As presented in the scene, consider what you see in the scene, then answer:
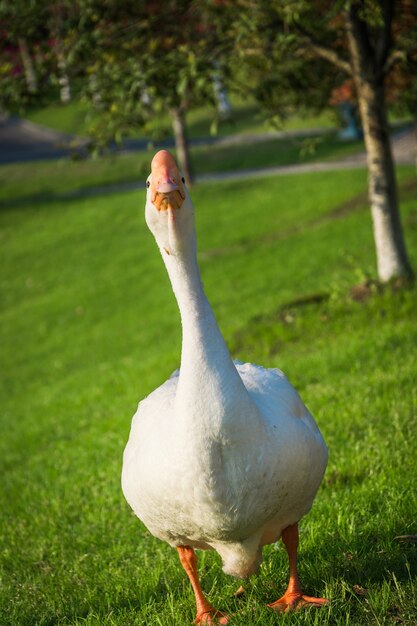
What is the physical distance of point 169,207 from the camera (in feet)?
11.7

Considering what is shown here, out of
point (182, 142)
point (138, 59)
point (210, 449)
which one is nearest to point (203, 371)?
point (210, 449)

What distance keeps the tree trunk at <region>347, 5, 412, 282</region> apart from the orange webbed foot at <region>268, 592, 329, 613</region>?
7.60 m

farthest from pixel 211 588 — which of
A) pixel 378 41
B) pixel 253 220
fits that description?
pixel 253 220

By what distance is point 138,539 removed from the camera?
5.59 metres

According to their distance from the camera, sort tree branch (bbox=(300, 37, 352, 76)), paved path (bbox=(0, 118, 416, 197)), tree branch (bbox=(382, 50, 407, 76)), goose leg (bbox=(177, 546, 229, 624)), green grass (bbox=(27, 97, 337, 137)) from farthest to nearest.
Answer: green grass (bbox=(27, 97, 337, 137)) < paved path (bbox=(0, 118, 416, 197)) < tree branch (bbox=(300, 37, 352, 76)) < tree branch (bbox=(382, 50, 407, 76)) < goose leg (bbox=(177, 546, 229, 624))

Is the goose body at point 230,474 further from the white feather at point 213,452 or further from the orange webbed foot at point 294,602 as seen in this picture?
the orange webbed foot at point 294,602

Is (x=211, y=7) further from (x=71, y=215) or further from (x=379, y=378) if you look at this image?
(x=71, y=215)

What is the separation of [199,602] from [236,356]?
7.12 meters

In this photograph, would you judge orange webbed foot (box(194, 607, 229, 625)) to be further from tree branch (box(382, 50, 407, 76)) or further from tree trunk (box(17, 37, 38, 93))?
tree trunk (box(17, 37, 38, 93))

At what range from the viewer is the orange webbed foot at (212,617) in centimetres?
401

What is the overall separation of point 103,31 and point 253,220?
1237 centimetres

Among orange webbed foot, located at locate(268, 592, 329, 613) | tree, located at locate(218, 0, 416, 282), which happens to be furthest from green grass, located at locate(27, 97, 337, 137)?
orange webbed foot, located at locate(268, 592, 329, 613)

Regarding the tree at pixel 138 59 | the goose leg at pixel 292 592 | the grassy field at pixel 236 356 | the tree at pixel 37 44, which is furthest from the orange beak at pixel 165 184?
the tree at pixel 37 44

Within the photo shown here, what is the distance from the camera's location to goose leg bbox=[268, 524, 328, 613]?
3.97 m
